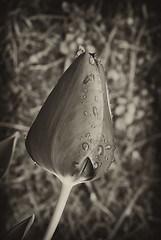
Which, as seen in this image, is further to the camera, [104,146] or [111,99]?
[111,99]

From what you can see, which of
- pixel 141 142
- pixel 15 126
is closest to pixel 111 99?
pixel 141 142

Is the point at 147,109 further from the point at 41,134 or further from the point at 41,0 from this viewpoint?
the point at 41,134

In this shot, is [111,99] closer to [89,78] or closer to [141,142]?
[141,142]

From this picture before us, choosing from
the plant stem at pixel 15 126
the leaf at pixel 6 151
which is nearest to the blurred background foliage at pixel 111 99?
the plant stem at pixel 15 126

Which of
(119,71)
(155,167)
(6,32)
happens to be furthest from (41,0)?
(155,167)

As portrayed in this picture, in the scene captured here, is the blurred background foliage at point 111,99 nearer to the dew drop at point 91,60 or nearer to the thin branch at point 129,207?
the thin branch at point 129,207

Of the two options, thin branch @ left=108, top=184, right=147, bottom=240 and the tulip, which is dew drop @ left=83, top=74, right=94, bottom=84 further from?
thin branch @ left=108, top=184, right=147, bottom=240
